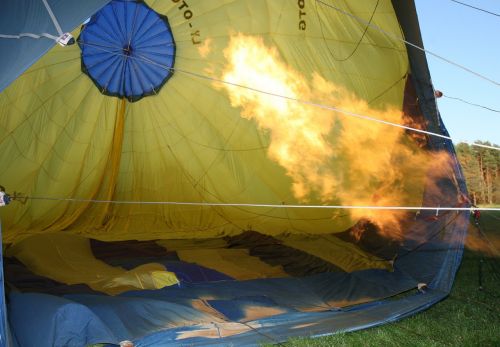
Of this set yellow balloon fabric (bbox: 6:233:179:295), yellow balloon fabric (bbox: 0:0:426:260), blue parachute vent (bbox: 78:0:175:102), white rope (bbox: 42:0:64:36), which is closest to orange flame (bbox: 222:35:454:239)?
yellow balloon fabric (bbox: 0:0:426:260)

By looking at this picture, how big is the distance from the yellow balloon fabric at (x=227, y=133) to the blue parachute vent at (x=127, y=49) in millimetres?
92

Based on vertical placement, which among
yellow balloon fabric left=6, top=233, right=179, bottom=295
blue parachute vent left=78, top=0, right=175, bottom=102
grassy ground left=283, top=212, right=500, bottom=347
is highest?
blue parachute vent left=78, top=0, right=175, bottom=102

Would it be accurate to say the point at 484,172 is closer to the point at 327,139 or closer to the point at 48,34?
the point at 327,139

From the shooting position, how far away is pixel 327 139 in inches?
171

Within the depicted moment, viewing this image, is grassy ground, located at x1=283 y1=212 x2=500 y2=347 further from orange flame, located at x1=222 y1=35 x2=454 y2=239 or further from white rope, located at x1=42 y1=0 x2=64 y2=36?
white rope, located at x1=42 y1=0 x2=64 y2=36

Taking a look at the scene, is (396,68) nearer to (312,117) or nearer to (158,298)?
(312,117)

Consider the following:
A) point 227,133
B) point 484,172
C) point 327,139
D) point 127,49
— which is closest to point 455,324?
point 327,139

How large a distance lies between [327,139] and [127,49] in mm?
1876

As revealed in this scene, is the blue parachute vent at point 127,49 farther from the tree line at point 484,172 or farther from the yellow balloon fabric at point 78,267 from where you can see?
the tree line at point 484,172

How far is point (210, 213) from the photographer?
5398 millimetres

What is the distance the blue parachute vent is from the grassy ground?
280cm

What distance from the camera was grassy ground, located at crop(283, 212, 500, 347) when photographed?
246 cm

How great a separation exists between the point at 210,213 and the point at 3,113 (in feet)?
6.85

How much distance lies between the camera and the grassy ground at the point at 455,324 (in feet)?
8.06
